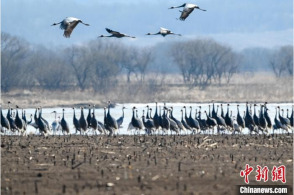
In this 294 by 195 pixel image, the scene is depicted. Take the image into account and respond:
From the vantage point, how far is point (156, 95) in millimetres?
53156

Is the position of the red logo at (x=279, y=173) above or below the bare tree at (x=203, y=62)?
below

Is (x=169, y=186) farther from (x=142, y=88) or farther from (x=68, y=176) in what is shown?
(x=142, y=88)

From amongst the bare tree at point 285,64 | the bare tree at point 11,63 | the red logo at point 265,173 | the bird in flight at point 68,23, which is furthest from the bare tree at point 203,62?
the red logo at point 265,173

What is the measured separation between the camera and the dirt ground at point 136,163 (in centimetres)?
1298

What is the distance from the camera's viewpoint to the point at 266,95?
50.9 meters

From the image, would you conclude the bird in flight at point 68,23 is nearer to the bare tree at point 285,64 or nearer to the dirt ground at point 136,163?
the dirt ground at point 136,163

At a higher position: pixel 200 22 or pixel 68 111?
pixel 200 22

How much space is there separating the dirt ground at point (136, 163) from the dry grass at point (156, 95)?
2648cm

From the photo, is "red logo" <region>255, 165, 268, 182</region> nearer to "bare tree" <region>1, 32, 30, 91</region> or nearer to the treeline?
the treeline

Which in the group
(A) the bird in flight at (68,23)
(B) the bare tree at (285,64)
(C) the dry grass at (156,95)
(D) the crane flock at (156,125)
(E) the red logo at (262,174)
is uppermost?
(B) the bare tree at (285,64)

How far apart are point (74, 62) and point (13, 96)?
52.0 feet

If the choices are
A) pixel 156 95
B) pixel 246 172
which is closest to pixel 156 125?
pixel 246 172

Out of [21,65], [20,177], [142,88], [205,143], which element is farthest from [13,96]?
[20,177]

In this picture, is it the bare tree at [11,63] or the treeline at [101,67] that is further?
the treeline at [101,67]
